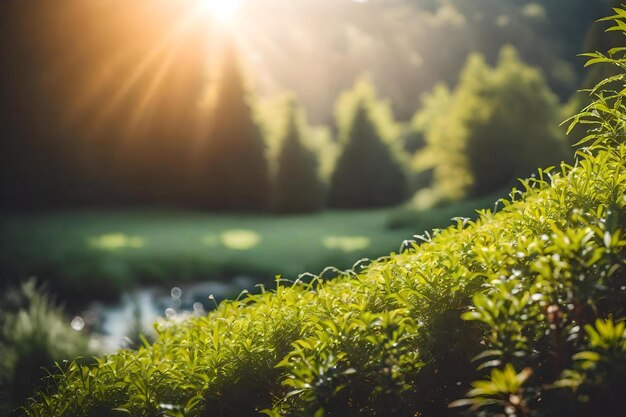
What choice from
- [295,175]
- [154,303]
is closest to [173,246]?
[154,303]

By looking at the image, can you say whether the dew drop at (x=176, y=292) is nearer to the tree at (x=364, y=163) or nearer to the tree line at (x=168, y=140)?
the tree line at (x=168, y=140)

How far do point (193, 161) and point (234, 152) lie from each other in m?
2.43

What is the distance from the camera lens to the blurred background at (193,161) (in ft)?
57.0

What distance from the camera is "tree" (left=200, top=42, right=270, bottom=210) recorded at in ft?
97.1

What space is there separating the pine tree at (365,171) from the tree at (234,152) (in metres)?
4.26

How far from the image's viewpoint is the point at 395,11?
293 feet

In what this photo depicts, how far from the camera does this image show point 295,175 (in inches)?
1134

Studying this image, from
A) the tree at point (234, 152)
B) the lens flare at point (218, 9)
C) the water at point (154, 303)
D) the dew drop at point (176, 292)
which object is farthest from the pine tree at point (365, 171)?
the dew drop at point (176, 292)

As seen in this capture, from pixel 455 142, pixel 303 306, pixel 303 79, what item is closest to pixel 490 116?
pixel 455 142

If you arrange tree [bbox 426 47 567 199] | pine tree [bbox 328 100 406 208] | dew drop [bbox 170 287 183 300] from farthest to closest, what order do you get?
pine tree [bbox 328 100 406 208], tree [bbox 426 47 567 199], dew drop [bbox 170 287 183 300]

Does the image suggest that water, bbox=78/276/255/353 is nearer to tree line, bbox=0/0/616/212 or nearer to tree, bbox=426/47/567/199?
tree, bbox=426/47/567/199

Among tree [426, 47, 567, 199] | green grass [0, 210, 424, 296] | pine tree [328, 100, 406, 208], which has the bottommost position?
green grass [0, 210, 424, 296]

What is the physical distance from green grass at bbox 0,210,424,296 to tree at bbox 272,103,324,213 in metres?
1.15

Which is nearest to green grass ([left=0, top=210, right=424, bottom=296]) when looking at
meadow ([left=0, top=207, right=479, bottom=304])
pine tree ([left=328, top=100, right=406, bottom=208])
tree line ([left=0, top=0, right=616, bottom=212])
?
meadow ([left=0, top=207, right=479, bottom=304])
